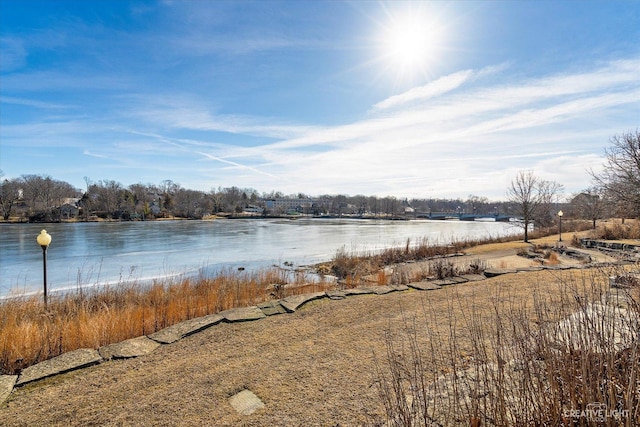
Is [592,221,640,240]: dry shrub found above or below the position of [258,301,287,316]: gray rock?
above

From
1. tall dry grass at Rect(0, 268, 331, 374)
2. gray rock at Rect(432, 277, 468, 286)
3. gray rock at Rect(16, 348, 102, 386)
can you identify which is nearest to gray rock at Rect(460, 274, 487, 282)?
gray rock at Rect(432, 277, 468, 286)

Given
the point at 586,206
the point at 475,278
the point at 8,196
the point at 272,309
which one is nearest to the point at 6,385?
the point at 272,309

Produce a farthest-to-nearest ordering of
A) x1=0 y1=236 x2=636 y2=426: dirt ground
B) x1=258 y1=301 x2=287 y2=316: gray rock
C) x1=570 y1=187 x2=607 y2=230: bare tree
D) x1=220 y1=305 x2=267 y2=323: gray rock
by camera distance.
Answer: x1=570 y1=187 x2=607 y2=230: bare tree, x1=258 y1=301 x2=287 y2=316: gray rock, x1=220 y1=305 x2=267 y2=323: gray rock, x1=0 y1=236 x2=636 y2=426: dirt ground

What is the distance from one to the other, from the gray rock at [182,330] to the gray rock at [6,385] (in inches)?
51.9

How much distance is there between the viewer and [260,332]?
4.24 m

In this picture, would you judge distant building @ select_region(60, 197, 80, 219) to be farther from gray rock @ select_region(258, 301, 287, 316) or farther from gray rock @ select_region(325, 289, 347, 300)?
gray rock @ select_region(325, 289, 347, 300)

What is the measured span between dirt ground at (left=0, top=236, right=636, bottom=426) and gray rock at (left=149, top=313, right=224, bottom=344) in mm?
129

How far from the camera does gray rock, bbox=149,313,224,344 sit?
4.11m

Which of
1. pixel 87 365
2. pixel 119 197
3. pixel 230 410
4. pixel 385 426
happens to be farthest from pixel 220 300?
pixel 119 197

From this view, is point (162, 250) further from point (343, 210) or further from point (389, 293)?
point (343, 210)

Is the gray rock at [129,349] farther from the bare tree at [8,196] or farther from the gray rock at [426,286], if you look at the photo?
the bare tree at [8,196]

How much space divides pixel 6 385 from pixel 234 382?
2094mm

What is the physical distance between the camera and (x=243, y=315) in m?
4.88

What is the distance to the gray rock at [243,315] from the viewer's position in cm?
474
